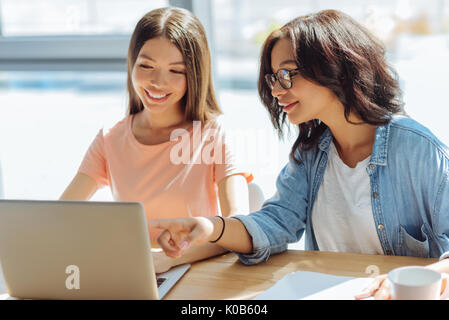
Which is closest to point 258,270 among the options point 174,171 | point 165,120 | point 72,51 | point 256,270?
point 256,270

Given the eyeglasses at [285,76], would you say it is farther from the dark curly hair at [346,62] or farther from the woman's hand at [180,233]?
the woman's hand at [180,233]

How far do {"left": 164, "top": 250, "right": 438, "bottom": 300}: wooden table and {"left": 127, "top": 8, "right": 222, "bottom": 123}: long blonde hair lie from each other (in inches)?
22.9

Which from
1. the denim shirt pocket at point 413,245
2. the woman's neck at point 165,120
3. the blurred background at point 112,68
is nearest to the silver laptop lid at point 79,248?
the denim shirt pocket at point 413,245

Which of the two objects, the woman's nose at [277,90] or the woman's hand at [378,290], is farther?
the woman's nose at [277,90]

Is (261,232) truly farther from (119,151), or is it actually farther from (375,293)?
(119,151)

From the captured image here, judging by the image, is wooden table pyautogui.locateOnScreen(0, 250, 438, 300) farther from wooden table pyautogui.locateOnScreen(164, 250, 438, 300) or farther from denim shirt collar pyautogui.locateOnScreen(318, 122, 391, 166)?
denim shirt collar pyautogui.locateOnScreen(318, 122, 391, 166)

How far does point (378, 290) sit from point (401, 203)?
0.41 metres

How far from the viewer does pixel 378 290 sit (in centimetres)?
112

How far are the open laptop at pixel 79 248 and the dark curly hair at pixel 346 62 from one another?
673 mm

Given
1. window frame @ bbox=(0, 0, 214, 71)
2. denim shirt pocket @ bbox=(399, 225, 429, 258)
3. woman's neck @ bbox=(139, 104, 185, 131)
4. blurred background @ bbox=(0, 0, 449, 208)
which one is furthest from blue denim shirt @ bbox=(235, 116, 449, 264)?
window frame @ bbox=(0, 0, 214, 71)

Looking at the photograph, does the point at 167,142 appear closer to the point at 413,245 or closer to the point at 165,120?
the point at 165,120

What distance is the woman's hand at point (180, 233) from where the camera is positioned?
1.27 meters

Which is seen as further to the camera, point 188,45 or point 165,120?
point 165,120

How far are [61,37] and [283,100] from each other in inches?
65.4
